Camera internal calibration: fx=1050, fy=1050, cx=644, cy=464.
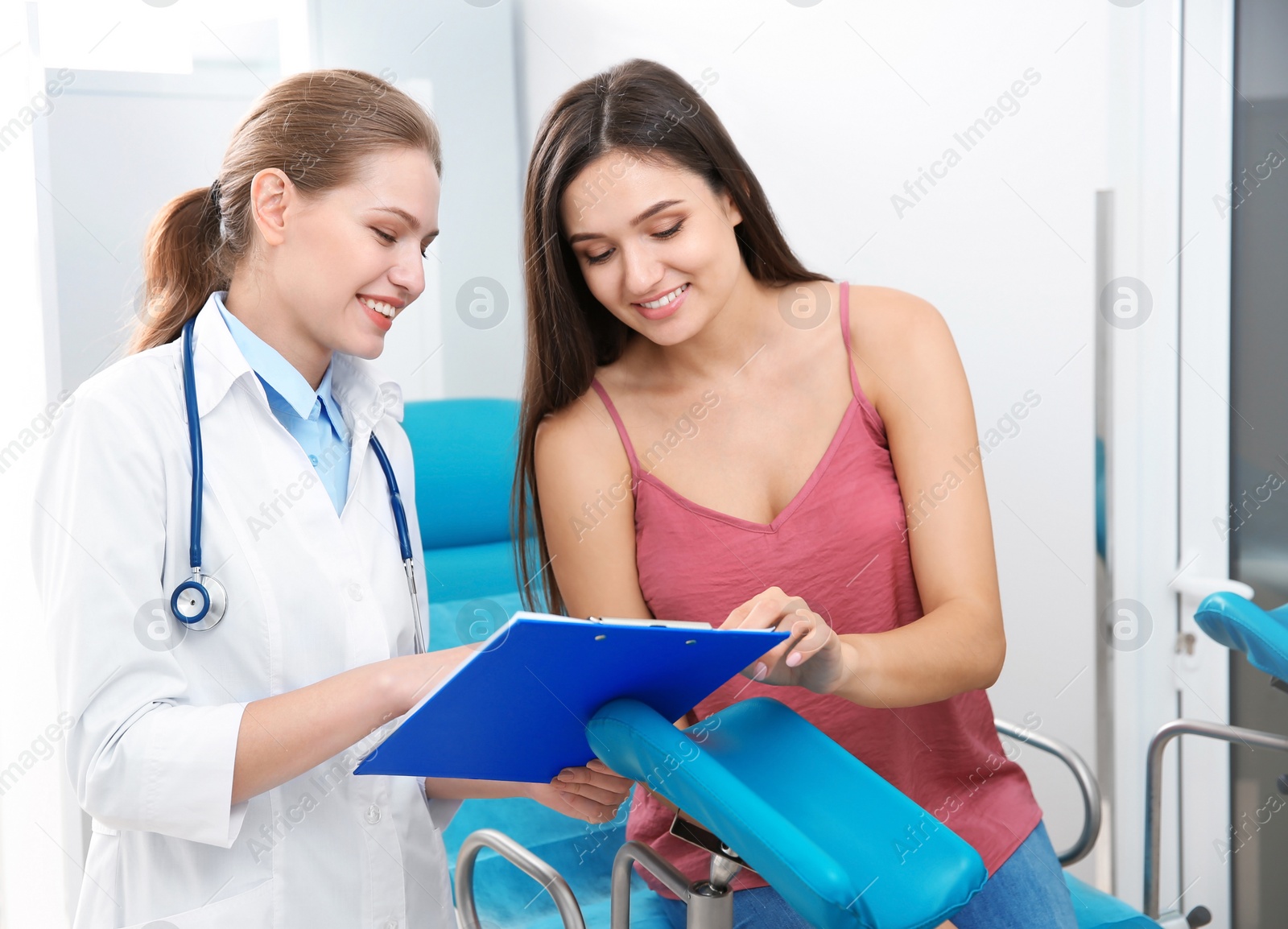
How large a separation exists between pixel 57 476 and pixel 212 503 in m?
0.13

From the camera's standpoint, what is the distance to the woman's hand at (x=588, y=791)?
94 centimetres

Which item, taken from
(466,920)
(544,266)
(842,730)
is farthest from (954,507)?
(466,920)

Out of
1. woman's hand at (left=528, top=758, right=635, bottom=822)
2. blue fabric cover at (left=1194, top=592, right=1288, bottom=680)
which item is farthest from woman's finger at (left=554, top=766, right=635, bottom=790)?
blue fabric cover at (left=1194, top=592, right=1288, bottom=680)

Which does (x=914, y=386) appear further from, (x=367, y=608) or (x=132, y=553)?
(x=132, y=553)

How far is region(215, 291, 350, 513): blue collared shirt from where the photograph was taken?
1.06m

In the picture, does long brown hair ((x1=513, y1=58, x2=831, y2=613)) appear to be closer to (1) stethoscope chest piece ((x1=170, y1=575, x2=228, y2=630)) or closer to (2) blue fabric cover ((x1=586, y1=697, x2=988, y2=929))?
(1) stethoscope chest piece ((x1=170, y1=575, x2=228, y2=630))

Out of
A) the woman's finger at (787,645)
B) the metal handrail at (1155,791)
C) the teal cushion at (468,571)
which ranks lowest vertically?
the metal handrail at (1155,791)

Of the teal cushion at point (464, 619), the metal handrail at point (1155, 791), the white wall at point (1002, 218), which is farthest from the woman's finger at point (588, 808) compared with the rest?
the white wall at point (1002, 218)

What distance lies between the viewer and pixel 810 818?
2.38 feet

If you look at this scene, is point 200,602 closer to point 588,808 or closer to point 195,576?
point 195,576

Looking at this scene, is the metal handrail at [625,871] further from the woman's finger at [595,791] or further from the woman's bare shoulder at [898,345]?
the woman's bare shoulder at [898,345]

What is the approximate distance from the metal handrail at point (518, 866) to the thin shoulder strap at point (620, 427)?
0.45 m

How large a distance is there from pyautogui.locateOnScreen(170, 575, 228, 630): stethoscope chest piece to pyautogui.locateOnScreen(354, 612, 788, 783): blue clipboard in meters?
0.22

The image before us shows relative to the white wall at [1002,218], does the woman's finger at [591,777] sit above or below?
below
